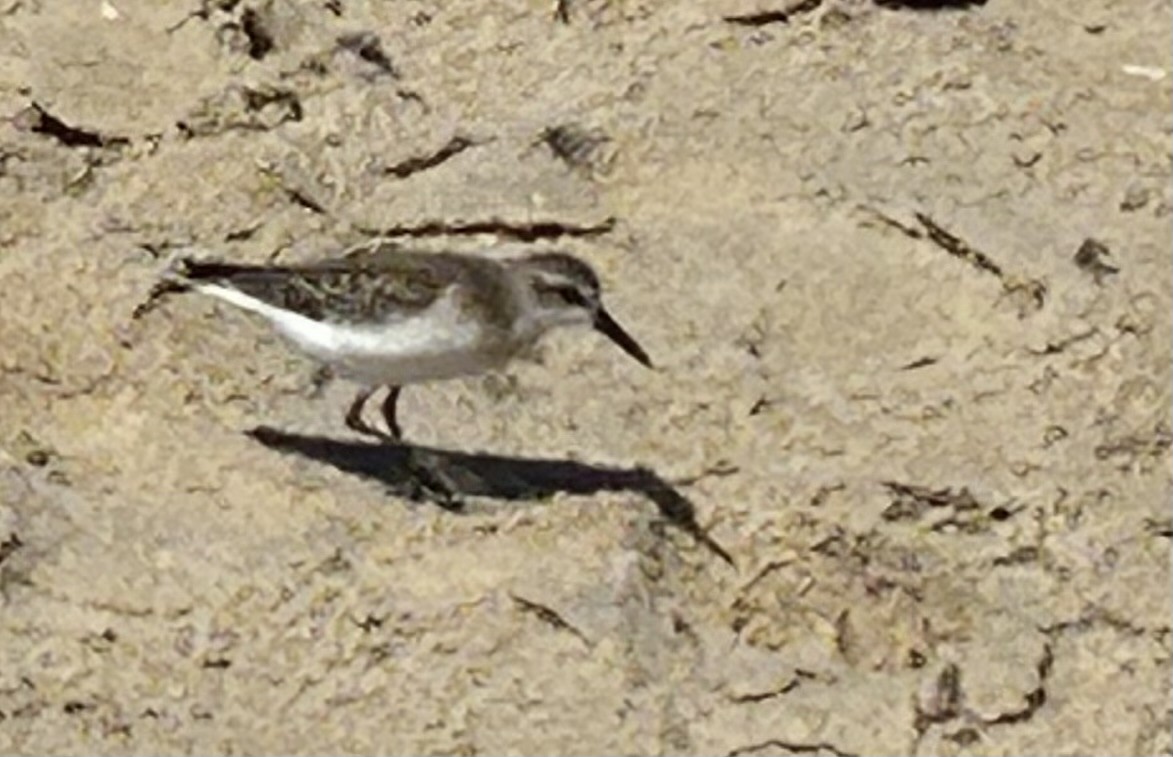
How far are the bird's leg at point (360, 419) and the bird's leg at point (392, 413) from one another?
0.07 feet

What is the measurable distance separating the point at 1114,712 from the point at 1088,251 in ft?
2.30

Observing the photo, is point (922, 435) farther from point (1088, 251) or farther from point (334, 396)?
point (334, 396)

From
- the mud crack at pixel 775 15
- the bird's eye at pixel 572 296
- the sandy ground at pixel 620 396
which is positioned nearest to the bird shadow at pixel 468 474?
the sandy ground at pixel 620 396

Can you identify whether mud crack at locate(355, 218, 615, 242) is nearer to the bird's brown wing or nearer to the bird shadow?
the bird's brown wing

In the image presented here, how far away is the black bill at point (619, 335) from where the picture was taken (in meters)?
4.39

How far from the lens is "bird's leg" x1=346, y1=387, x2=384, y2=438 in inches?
174

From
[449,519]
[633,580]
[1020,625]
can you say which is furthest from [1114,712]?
[449,519]

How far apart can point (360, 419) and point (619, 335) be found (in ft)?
1.33

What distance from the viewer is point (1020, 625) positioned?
420cm

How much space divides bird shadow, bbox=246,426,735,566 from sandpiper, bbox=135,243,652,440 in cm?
5

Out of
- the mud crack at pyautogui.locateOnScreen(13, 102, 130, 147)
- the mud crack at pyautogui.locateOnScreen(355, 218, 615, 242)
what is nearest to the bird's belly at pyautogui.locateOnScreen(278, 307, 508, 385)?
the mud crack at pyautogui.locateOnScreen(355, 218, 615, 242)

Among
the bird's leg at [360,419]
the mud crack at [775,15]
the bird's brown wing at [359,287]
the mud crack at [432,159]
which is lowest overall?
the bird's leg at [360,419]

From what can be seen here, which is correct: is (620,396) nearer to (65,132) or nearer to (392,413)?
(392,413)

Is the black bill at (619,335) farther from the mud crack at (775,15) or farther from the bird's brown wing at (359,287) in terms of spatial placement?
the mud crack at (775,15)
